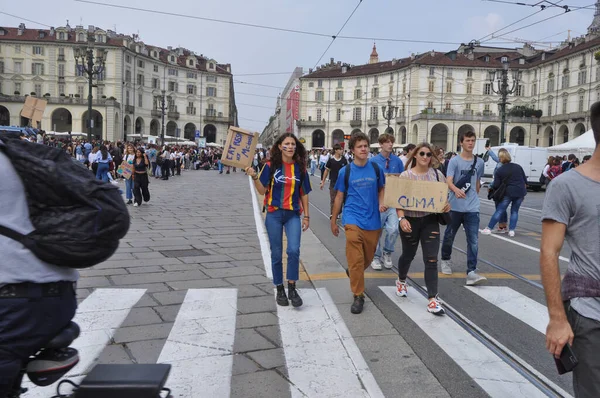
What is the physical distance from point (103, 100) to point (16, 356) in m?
70.8

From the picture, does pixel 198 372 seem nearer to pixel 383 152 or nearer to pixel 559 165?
pixel 383 152

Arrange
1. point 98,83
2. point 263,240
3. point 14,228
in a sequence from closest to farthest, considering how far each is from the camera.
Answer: point 14,228, point 263,240, point 98,83

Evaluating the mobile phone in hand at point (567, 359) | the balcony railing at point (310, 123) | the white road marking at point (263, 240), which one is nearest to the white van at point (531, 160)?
the white road marking at point (263, 240)

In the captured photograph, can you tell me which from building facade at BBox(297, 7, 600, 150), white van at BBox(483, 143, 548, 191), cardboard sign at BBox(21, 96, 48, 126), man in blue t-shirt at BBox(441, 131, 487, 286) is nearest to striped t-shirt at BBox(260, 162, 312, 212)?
man in blue t-shirt at BBox(441, 131, 487, 286)

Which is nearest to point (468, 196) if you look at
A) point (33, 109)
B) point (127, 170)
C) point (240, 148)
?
point (240, 148)

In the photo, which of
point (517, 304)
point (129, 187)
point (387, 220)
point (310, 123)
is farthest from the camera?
point (310, 123)

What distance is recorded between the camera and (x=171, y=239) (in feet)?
29.7

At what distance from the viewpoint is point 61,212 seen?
1.98 metres

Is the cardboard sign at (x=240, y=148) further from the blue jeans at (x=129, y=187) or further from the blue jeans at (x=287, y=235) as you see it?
the blue jeans at (x=129, y=187)

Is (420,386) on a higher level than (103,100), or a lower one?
lower

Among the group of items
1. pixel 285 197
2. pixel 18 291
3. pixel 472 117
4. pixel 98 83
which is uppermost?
pixel 98 83

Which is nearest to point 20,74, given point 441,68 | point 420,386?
point 441,68

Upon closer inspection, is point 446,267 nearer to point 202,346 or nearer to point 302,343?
point 302,343

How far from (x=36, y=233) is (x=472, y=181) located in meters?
5.43
